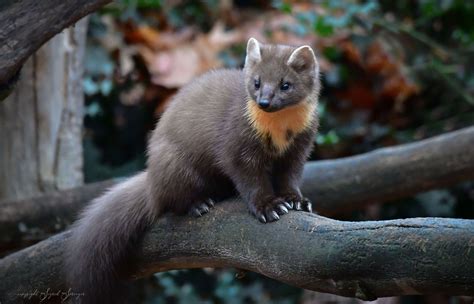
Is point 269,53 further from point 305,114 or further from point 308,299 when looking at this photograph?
point 308,299

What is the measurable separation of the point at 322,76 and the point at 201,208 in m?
2.61

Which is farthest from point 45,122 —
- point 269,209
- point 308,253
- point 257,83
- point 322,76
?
point 308,253

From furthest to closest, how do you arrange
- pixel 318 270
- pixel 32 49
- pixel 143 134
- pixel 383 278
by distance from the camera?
pixel 143 134 → pixel 32 49 → pixel 318 270 → pixel 383 278

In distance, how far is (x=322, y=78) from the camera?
671cm

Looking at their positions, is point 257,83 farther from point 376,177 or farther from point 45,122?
point 45,122

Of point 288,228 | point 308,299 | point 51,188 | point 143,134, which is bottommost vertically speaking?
point 308,299

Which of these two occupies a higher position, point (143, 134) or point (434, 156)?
point (434, 156)

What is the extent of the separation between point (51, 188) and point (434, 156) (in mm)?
2343

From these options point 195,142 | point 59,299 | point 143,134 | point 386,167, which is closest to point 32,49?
point 195,142

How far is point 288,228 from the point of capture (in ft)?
10.6

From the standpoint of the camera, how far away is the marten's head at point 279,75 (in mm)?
3648

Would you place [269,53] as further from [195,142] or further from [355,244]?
[355,244]

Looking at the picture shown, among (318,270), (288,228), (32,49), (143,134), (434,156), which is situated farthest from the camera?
(143,134)

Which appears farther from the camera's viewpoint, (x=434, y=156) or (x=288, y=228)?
(x=434, y=156)
